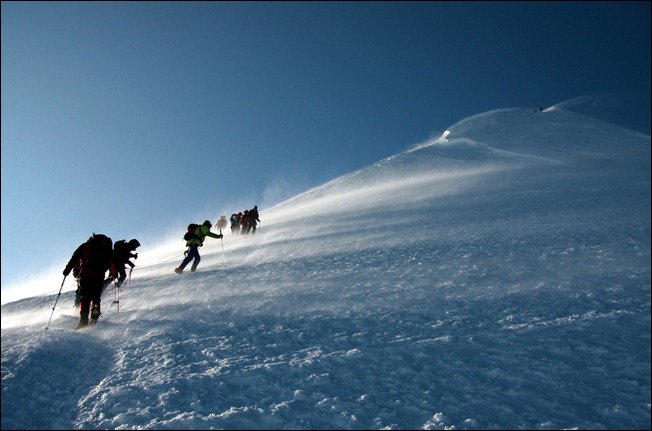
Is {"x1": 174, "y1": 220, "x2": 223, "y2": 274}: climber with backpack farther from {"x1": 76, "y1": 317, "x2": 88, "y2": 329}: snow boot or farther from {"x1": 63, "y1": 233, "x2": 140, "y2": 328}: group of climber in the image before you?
{"x1": 76, "y1": 317, "x2": 88, "y2": 329}: snow boot

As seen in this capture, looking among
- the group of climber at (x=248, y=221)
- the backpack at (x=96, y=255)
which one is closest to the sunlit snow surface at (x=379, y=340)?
the backpack at (x=96, y=255)

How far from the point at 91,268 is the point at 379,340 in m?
6.96

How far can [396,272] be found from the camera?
1120 cm

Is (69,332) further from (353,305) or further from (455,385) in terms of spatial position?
(455,385)

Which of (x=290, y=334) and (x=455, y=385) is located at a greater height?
(x=290, y=334)

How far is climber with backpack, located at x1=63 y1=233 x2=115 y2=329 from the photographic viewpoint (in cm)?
908

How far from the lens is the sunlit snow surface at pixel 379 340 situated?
5055 millimetres

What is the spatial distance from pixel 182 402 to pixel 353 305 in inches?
168

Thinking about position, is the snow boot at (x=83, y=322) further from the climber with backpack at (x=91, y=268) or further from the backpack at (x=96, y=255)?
the backpack at (x=96, y=255)

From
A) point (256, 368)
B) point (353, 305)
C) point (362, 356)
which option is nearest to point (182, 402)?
point (256, 368)

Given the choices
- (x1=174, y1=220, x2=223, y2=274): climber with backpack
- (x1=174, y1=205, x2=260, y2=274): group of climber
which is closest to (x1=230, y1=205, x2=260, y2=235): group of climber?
(x1=174, y1=205, x2=260, y2=274): group of climber

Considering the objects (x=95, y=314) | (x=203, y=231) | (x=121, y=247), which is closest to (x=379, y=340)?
(x=95, y=314)

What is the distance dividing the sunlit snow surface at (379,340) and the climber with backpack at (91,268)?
389 mm

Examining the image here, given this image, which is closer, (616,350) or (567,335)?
(616,350)
